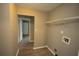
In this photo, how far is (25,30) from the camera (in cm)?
158

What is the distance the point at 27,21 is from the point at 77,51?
92 centimetres

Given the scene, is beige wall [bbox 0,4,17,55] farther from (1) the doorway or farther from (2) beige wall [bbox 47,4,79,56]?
(2) beige wall [bbox 47,4,79,56]

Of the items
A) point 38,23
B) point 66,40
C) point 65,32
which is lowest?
point 66,40

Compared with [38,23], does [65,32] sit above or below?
below

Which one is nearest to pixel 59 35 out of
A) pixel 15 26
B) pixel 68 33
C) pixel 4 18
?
pixel 68 33

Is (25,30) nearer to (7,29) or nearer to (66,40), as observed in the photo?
(7,29)

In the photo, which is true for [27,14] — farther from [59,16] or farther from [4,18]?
[59,16]

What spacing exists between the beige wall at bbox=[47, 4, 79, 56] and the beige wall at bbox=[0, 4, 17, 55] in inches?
23.9

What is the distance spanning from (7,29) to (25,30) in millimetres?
298

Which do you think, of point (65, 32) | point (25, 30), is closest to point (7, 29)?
point (25, 30)

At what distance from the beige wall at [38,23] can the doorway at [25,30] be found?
6cm

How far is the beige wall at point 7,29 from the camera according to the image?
1.40 m

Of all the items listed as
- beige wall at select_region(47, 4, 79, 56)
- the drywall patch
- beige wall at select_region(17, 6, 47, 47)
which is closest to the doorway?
beige wall at select_region(17, 6, 47, 47)

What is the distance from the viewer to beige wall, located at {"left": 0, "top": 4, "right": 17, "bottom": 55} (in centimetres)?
140
